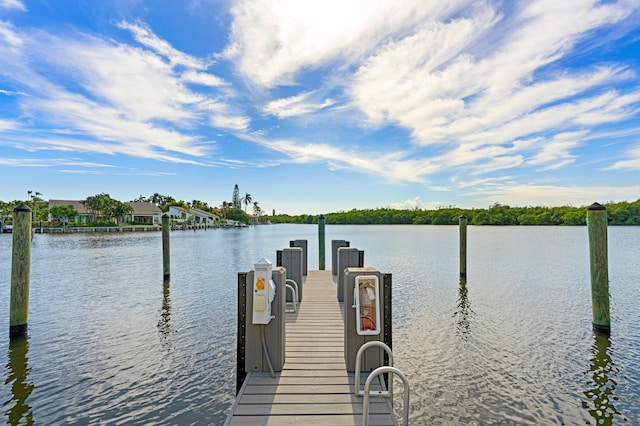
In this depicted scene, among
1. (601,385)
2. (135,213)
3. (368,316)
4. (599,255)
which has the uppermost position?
(135,213)

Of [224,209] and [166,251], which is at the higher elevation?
[224,209]

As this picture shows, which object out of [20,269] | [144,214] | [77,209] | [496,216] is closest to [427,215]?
[496,216]

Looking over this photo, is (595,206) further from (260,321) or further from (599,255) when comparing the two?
(260,321)

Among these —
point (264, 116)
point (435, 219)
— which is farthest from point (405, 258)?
point (435, 219)

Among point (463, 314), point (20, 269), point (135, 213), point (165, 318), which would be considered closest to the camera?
point (20, 269)

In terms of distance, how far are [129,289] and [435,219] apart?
10053 centimetres

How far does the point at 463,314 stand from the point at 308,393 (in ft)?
24.9

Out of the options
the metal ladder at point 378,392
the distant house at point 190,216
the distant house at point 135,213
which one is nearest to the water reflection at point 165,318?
the metal ladder at point 378,392

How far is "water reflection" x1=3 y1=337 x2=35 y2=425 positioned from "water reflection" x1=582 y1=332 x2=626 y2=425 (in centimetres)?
746

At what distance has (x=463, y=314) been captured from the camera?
9836mm

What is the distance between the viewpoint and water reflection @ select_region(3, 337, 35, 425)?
15.2 feet

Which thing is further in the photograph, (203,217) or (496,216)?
(203,217)

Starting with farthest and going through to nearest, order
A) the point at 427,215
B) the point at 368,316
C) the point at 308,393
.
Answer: the point at 427,215, the point at 368,316, the point at 308,393

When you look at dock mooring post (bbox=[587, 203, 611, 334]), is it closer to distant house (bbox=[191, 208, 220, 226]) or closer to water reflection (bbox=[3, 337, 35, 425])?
water reflection (bbox=[3, 337, 35, 425])
